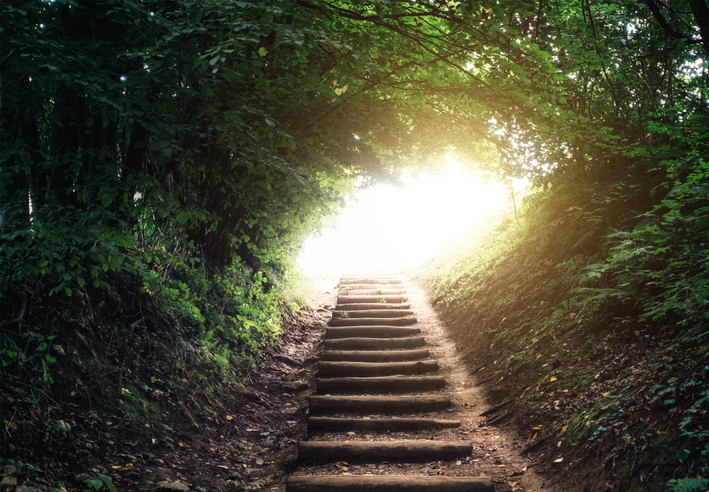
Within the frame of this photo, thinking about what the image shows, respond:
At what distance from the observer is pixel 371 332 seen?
8.52 meters

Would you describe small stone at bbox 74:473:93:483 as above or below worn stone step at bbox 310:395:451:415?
above

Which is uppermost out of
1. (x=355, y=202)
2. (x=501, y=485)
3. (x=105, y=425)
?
(x=355, y=202)

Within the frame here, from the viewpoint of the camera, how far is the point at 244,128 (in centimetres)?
418

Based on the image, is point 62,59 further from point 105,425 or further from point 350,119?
point 350,119

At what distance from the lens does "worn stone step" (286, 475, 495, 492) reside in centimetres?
375

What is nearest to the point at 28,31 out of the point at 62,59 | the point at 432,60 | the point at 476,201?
the point at 62,59

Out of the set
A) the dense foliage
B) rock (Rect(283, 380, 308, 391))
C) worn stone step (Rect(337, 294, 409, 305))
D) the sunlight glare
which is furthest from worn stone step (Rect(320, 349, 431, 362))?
worn stone step (Rect(337, 294, 409, 305))

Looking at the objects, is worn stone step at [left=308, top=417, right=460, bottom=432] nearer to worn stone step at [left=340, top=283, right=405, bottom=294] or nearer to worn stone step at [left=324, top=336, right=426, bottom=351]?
worn stone step at [left=324, top=336, right=426, bottom=351]

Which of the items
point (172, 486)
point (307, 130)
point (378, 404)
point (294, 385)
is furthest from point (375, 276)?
point (172, 486)

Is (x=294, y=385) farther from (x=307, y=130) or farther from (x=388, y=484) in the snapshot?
(x=307, y=130)

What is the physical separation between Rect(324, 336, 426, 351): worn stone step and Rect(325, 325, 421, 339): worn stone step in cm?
39

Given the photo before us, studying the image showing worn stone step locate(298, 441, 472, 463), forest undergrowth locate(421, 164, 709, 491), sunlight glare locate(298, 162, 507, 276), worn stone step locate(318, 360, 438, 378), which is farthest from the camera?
sunlight glare locate(298, 162, 507, 276)

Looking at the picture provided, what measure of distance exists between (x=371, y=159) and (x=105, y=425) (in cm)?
558

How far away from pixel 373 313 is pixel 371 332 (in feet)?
3.87
